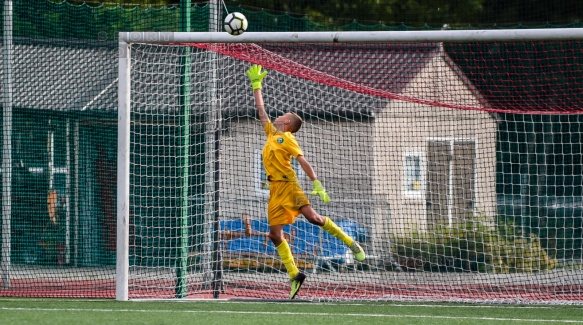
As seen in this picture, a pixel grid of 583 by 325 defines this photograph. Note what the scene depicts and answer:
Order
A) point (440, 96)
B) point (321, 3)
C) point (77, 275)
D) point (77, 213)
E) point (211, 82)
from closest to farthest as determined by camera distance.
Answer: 1. point (211, 82)
2. point (77, 275)
3. point (77, 213)
4. point (440, 96)
5. point (321, 3)

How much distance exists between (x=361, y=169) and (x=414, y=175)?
779 mm

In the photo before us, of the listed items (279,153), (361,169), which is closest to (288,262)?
(279,153)

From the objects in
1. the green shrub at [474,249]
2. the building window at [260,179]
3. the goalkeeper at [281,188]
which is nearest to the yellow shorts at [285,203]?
the goalkeeper at [281,188]

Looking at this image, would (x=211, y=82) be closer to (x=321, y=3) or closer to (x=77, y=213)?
(x=77, y=213)

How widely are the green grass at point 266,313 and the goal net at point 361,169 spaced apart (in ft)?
2.34

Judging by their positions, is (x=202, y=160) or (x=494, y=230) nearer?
(x=202, y=160)

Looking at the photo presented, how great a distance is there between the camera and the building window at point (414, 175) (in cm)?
1384

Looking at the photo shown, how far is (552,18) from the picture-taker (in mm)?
21938

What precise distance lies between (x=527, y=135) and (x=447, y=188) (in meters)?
1.71

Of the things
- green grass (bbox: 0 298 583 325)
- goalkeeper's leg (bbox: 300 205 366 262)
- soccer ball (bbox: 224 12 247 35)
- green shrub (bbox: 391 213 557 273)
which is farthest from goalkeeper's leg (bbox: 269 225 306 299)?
green shrub (bbox: 391 213 557 273)

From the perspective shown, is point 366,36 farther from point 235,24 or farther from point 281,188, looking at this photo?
point 281,188

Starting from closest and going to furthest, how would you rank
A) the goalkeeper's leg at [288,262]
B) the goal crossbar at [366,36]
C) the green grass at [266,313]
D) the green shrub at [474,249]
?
the green grass at [266,313] → the goal crossbar at [366,36] → the goalkeeper's leg at [288,262] → the green shrub at [474,249]

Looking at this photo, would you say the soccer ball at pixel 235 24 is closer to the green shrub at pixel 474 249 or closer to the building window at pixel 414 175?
the green shrub at pixel 474 249

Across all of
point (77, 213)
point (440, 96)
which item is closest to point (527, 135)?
point (440, 96)
